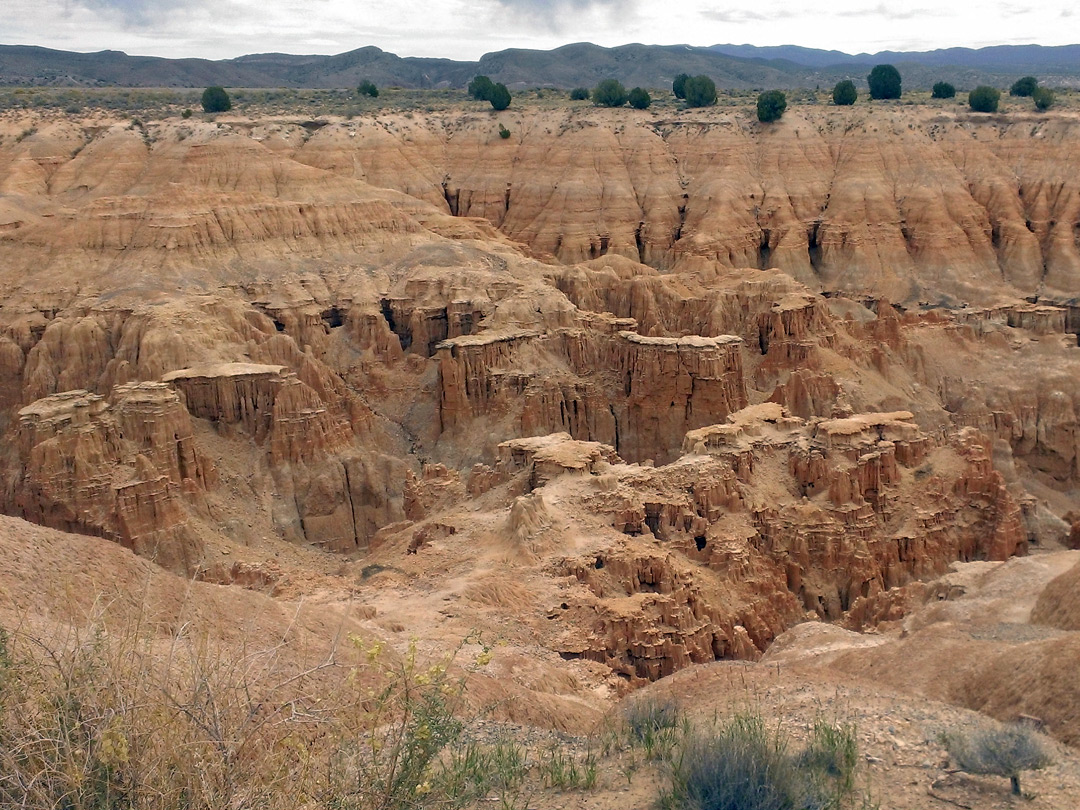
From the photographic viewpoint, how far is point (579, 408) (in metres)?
50.2

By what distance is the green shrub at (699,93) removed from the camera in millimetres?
89375

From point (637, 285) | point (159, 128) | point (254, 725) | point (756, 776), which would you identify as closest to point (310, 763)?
point (254, 725)

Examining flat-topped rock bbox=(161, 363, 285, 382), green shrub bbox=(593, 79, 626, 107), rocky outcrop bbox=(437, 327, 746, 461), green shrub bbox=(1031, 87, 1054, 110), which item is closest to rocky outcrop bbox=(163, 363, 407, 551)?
flat-topped rock bbox=(161, 363, 285, 382)

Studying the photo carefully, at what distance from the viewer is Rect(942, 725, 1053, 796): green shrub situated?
12.8 m

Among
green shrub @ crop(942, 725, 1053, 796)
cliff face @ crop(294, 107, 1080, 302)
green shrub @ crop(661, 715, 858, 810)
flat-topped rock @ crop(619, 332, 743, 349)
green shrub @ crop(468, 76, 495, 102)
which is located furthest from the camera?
green shrub @ crop(468, 76, 495, 102)

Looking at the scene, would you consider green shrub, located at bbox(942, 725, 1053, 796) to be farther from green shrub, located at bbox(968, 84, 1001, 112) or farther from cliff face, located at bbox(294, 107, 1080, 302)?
green shrub, located at bbox(968, 84, 1001, 112)

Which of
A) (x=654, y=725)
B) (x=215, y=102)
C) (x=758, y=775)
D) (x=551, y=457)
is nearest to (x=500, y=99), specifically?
(x=215, y=102)

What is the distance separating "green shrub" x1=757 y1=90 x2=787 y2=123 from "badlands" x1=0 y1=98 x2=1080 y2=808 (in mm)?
826

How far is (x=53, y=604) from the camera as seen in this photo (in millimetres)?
17500

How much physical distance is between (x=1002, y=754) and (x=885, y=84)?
84.1 metres

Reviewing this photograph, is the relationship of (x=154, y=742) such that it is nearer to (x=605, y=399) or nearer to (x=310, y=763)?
(x=310, y=763)

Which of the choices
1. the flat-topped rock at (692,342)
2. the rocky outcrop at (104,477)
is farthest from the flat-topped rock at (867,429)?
the rocky outcrop at (104,477)

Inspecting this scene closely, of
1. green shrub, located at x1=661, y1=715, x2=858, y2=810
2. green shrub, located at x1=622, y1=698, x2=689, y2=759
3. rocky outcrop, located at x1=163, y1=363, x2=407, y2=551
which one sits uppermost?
green shrub, located at x1=661, y1=715, x2=858, y2=810

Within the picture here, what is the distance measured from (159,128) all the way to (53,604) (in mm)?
64375
